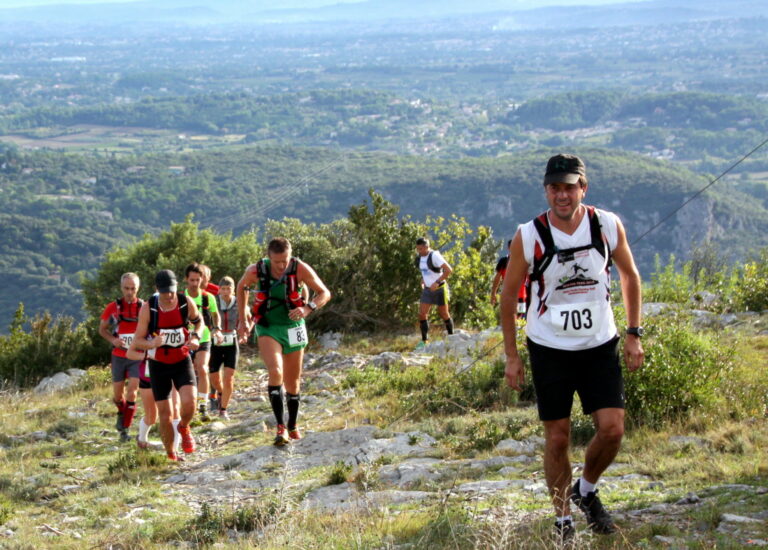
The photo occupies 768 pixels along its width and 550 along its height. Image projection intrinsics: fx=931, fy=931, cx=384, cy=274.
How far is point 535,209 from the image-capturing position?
409 feet

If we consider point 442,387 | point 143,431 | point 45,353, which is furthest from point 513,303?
point 45,353

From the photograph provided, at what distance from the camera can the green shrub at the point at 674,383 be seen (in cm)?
704

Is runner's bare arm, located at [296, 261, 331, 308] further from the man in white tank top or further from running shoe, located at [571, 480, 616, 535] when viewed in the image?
running shoe, located at [571, 480, 616, 535]

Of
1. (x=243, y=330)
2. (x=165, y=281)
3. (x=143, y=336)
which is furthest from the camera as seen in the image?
(x=243, y=330)

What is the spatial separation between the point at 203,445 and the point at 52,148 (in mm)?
193104

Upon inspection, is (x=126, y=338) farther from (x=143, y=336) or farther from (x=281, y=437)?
(x=281, y=437)

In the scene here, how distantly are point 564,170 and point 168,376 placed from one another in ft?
14.1

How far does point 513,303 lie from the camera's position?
15.5 feet

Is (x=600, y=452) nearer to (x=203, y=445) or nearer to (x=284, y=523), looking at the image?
(x=284, y=523)

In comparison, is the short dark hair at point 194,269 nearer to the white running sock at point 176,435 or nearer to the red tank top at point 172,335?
the red tank top at point 172,335

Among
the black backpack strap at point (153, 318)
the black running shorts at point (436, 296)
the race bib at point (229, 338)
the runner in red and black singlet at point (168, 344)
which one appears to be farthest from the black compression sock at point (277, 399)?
the black running shorts at point (436, 296)

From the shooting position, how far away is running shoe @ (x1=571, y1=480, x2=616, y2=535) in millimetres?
4559

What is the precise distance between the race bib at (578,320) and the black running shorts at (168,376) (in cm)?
406

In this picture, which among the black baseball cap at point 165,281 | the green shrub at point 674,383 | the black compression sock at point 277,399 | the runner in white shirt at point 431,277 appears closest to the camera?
the green shrub at point 674,383
